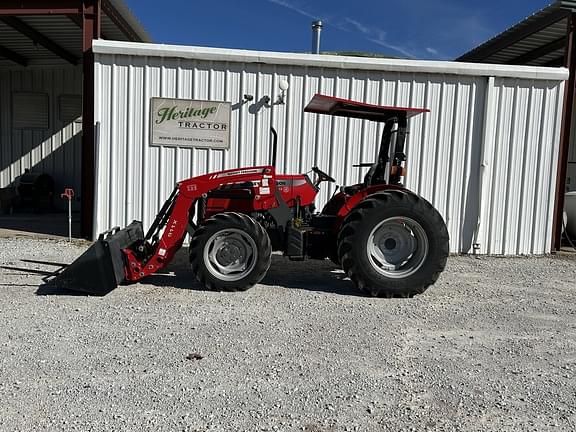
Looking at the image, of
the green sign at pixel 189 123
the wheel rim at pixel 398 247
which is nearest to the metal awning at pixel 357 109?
the wheel rim at pixel 398 247

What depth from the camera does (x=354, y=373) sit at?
3.76 metres

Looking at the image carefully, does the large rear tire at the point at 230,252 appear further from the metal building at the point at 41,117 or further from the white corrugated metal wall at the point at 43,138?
the white corrugated metal wall at the point at 43,138

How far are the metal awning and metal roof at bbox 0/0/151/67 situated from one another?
5.13 metres

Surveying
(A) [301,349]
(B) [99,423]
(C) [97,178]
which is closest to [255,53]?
(C) [97,178]

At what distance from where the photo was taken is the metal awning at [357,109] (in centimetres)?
572

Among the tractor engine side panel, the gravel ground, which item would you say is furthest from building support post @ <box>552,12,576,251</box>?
the tractor engine side panel

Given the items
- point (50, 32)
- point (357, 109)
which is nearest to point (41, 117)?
point (50, 32)

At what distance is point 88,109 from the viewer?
862 centimetres

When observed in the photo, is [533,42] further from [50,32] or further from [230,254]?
[50,32]

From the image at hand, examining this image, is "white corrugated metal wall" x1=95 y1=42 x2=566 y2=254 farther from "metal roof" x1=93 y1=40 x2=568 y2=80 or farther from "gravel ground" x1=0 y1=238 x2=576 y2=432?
"gravel ground" x1=0 y1=238 x2=576 y2=432

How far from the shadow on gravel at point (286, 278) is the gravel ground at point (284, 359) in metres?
0.05

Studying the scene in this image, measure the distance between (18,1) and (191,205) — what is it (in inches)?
223

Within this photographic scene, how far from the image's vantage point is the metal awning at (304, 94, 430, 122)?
5.72 m

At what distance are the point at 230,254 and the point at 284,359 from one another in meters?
2.01
